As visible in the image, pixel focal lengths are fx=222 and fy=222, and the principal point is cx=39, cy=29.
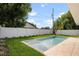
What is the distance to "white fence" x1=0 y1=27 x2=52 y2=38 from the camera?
6.06 metres

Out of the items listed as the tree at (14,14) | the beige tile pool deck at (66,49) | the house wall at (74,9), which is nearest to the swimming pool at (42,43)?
the beige tile pool deck at (66,49)

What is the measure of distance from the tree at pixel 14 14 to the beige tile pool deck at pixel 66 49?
43.4 inches

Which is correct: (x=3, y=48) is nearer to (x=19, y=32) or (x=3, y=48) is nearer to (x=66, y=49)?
(x=19, y=32)

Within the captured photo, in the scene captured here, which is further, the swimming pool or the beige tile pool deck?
the swimming pool

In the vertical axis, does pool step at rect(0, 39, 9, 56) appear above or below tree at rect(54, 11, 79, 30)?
below

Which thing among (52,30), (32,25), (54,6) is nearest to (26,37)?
(32,25)

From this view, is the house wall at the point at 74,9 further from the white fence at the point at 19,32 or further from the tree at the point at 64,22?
the white fence at the point at 19,32

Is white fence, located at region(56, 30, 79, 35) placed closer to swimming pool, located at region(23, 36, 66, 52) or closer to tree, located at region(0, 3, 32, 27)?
swimming pool, located at region(23, 36, 66, 52)

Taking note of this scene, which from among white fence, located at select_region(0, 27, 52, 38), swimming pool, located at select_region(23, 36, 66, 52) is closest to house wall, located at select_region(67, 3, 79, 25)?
swimming pool, located at select_region(23, 36, 66, 52)

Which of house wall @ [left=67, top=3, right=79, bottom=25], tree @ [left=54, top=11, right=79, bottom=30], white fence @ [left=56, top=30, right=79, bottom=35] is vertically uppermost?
house wall @ [left=67, top=3, right=79, bottom=25]

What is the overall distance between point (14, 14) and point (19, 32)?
561 mm

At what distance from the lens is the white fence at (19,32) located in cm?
606

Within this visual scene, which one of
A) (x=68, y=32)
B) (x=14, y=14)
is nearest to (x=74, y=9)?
(x=68, y=32)

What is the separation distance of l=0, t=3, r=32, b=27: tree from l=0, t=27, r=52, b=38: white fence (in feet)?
0.46
